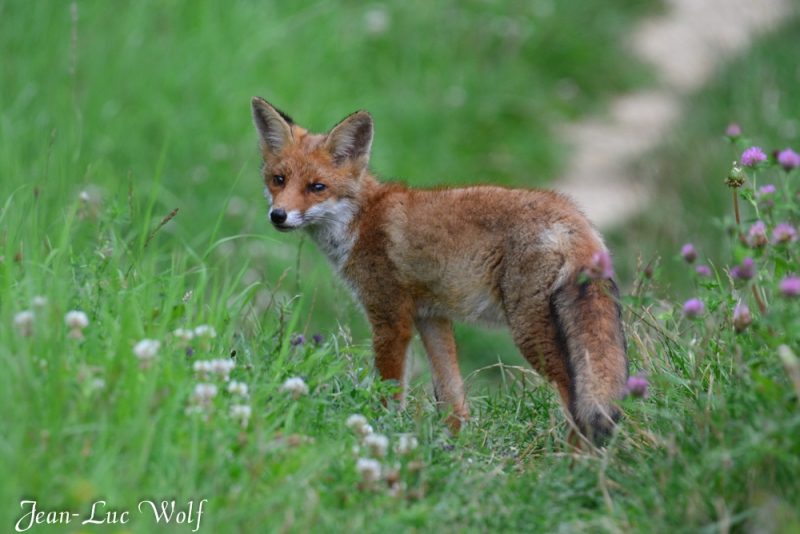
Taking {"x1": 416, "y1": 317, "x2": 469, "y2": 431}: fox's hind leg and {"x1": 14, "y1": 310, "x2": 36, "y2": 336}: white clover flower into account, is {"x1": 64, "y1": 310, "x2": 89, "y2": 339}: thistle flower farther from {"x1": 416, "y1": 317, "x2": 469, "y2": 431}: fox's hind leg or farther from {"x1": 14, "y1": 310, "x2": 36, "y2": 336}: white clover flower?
{"x1": 416, "y1": 317, "x2": 469, "y2": 431}: fox's hind leg

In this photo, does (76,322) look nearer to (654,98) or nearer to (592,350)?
(592,350)

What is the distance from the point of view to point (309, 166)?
186 inches

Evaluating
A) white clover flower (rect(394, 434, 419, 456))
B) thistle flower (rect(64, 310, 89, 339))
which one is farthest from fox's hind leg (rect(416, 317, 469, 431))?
thistle flower (rect(64, 310, 89, 339))

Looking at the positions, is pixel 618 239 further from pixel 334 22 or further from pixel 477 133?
pixel 334 22

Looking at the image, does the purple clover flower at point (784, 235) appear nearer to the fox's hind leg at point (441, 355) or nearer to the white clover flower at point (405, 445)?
the white clover flower at point (405, 445)

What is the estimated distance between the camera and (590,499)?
2.87 metres

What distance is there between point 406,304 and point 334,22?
7491mm

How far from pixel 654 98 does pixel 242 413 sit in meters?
11.3

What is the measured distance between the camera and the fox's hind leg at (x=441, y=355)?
4.46m

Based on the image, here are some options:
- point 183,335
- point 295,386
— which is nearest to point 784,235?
point 295,386

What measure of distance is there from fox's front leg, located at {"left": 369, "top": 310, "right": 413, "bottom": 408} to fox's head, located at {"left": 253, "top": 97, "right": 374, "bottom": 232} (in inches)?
30.3

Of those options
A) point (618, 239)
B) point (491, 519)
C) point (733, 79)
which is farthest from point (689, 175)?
point (491, 519)

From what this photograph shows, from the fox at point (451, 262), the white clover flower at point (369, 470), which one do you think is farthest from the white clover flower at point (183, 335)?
the fox at point (451, 262)
